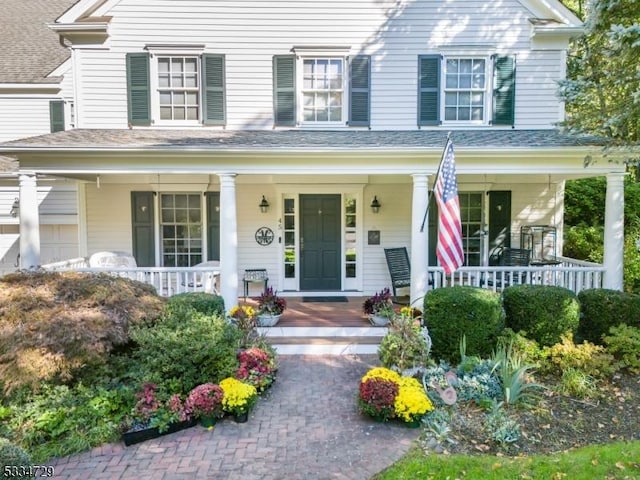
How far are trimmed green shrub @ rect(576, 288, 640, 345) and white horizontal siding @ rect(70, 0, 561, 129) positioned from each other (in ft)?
14.0

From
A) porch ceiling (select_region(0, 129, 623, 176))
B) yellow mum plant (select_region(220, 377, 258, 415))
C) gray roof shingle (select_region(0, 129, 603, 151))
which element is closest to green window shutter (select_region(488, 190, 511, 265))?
gray roof shingle (select_region(0, 129, 603, 151))

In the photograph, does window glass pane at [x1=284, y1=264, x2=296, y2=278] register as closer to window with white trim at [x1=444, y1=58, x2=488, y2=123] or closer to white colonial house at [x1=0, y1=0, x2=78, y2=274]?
window with white trim at [x1=444, y1=58, x2=488, y2=123]

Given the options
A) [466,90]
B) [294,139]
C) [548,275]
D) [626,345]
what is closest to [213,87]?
[294,139]

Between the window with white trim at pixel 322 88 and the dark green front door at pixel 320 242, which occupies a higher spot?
the window with white trim at pixel 322 88

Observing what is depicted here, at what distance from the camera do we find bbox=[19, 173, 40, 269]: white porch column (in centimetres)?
698

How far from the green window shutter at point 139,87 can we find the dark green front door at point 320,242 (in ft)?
12.1

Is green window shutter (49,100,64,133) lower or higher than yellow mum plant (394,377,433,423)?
higher

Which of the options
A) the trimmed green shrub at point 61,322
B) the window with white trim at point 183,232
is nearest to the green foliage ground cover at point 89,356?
the trimmed green shrub at point 61,322

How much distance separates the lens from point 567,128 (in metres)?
7.36

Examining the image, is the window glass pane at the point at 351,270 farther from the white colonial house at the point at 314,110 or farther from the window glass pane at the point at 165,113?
the window glass pane at the point at 165,113

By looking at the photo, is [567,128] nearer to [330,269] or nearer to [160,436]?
[330,269]

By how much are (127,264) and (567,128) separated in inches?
340

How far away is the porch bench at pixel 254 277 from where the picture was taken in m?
8.91

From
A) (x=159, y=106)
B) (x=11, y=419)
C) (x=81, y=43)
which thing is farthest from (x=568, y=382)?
(x=81, y=43)
